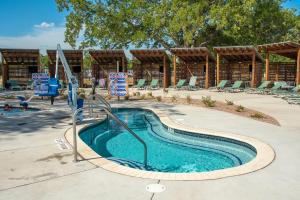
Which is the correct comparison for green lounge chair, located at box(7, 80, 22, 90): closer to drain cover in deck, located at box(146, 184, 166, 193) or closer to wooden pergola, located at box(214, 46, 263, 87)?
wooden pergola, located at box(214, 46, 263, 87)

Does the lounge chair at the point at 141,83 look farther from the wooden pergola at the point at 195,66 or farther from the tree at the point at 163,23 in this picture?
the tree at the point at 163,23

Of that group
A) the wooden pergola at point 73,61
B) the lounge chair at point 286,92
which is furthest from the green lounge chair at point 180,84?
the wooden pergola at point 73,61

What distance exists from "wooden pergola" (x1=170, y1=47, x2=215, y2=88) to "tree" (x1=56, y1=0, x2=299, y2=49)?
339 centimetres

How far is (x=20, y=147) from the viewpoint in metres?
6.42

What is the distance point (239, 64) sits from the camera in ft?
80.6

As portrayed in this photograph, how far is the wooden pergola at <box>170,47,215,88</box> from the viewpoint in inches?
941

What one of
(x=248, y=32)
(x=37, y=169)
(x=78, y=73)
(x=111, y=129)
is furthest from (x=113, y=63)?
(x=37, y=169)

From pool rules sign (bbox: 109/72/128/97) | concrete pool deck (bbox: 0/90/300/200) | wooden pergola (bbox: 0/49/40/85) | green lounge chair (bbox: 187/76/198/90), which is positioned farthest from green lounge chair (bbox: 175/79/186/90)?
concrete pool deck (bbox: 0/90/300/200)

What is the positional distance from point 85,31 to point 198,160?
27.3 meters

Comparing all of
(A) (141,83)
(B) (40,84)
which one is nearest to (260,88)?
(A) (141,83)

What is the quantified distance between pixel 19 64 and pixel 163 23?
13.6 metres

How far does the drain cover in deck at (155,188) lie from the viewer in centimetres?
416

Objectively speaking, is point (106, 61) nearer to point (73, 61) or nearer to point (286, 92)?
point (73, 61)

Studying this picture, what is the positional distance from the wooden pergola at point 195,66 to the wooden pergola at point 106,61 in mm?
4597
